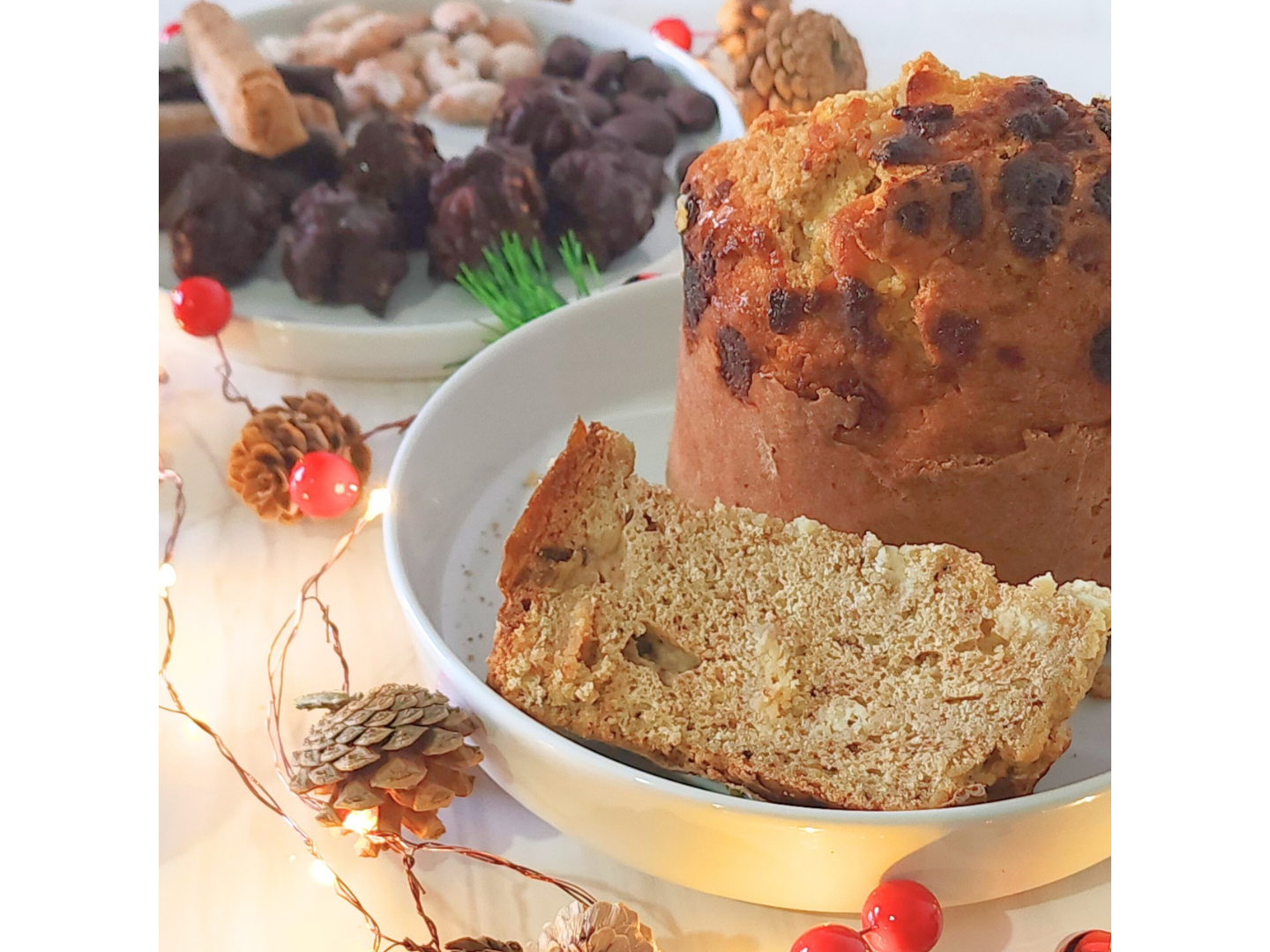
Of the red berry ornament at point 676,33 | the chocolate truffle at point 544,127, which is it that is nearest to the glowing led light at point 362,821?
the chocolate truffle at point 544,127

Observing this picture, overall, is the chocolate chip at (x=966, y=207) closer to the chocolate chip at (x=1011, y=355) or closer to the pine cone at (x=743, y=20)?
the chocolate chip at (x=1011, y=355)

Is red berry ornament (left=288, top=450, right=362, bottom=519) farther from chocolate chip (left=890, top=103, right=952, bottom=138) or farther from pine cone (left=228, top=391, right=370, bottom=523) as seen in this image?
chocolate chip (left=890, top=103, right=952, bottom=138)

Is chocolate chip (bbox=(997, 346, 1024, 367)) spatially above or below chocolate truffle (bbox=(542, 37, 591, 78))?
above

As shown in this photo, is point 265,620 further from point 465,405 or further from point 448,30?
point 448,30

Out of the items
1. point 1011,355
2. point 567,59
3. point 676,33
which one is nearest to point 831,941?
point 1011,355

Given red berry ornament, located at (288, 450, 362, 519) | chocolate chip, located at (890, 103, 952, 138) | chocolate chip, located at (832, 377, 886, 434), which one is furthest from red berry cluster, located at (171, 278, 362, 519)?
chocolate chip, located at (890, 103, 952, 138)
